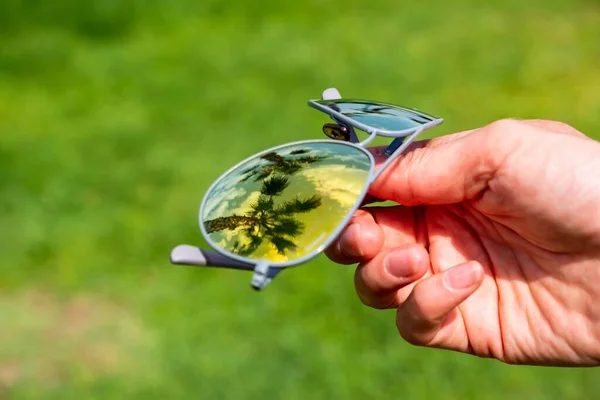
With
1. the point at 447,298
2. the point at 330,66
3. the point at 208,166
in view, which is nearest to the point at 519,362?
the point at 447,298

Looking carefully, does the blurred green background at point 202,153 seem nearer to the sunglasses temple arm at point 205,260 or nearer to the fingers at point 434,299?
the fingers at point 434,299

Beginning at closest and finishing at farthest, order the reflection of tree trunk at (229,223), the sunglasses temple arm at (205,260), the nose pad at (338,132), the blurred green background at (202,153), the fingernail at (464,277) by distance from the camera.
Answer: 1. the sunglasses temple arm at (205,260)
2. the reflection of tree trunk at (229,223)
3. the fingernail at (464,277)
4. the nose pad at (338,132)
5. the blurred green background at (202,153)

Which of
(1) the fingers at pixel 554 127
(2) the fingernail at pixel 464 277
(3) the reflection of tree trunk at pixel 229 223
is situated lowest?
(2) the fingernail at pixel 464 277

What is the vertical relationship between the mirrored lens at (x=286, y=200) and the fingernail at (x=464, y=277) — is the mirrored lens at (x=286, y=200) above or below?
above

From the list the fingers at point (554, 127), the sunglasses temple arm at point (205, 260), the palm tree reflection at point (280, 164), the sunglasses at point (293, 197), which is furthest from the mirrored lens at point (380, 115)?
the sunglasses temple arm at point (205, 260)

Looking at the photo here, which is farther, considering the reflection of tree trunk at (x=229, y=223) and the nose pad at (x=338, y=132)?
the nose pad at (x=338, y=132)

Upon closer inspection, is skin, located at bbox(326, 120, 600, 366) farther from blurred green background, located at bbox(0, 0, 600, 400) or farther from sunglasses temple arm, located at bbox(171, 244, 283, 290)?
blurred green background, located at bbox(0, 0, 600, 400)

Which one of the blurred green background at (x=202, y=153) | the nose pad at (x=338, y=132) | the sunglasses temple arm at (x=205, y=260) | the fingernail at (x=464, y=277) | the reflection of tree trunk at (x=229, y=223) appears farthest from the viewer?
the blurred green background at (x=202, y=153)
